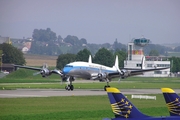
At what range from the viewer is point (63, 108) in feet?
144

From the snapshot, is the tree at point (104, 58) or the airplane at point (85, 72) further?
Result: the tree at point (104, 58)

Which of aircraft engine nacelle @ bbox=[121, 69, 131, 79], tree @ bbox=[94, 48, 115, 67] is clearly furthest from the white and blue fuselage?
tree @ bbox=[94, 48, 115, 67]

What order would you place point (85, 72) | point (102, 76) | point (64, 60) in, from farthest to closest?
point (64, 60)
point (102, 76)
point (85, 72)

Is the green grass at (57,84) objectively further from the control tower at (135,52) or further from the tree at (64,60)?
the control tower at (135,52)

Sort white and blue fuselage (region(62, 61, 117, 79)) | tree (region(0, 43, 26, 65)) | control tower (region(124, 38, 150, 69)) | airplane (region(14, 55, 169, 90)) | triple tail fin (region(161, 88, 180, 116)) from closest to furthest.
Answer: triple tail fin (region(161, 88, 180, 116)) → white and blue fuselage (region(62, 61, 117, 79)) → airplane (region(14, 55, 169, 90)) → tree (region(0, 43, 26, 65)) → control tower (region(124, 38, 150, 69))

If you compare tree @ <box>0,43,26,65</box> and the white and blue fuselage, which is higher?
tree @ <box>0,43,26,65</box>

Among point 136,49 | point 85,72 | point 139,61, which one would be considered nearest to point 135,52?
point 136,49

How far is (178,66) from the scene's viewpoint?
185 metres

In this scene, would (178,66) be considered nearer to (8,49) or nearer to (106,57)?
(106,57)

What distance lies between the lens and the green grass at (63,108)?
1473 inches

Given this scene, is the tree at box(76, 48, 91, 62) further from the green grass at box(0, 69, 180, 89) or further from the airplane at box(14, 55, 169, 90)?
the airplane at box(14, 55, 169, 90)

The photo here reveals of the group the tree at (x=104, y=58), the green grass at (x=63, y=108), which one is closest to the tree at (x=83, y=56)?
the tree at (x=104, y=58)

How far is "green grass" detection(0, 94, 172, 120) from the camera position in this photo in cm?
3741

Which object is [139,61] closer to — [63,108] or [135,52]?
[135,52]
